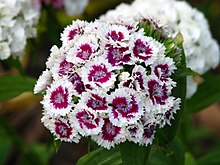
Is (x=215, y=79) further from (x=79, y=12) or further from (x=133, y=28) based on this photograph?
(x=133, y=28)

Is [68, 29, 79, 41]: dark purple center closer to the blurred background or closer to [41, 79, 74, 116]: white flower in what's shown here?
[41, 79, 74, 116]: white flower

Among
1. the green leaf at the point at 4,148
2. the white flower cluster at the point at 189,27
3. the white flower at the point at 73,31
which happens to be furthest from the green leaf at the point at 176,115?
the green leaf at the point at 4,148

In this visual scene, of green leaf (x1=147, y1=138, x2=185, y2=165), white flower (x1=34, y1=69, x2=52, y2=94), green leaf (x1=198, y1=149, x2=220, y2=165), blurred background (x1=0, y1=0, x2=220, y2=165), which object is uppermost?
white flower (x1=34, y1=69, x2=52, y2=94)

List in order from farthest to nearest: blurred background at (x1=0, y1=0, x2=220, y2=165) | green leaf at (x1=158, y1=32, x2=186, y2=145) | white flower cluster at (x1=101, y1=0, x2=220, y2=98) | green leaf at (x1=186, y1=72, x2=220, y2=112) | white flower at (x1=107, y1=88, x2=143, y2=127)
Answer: blurred background at (x1=0, y1=0, x2=220, y2=165) → green leaf at (x1=186, y1=72, x2=220, y2=112) → white flower cluster at (x1=101, y1=0, x2=220, y2=98) → green leaf at (x1=158, y1=32, x2=186, y2=145) → white flower at (x1=107, y1=88, x2=143, y2=127)

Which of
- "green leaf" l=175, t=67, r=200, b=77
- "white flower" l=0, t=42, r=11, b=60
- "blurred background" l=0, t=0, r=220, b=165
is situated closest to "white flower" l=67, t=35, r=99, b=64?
"green leaf" l=175, t=67, r=200, b=77

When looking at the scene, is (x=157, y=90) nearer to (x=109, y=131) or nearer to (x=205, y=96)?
(x=109, y=131)

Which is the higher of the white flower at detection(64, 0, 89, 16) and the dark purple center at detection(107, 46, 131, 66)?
the dark purple center at detection(107, 46, 131, 66)

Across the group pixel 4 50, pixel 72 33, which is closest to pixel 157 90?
pixel 72 33
